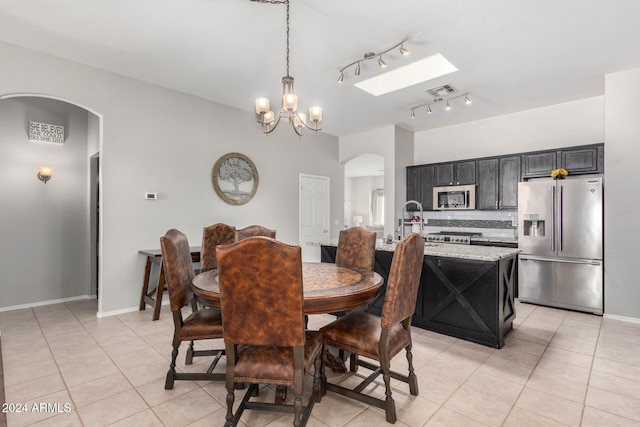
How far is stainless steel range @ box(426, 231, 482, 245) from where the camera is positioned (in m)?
5.11

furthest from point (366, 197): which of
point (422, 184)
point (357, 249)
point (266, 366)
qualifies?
point (266, 366)

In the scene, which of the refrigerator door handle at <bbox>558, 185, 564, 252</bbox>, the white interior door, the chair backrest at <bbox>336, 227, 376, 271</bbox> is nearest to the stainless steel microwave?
the refrigerator door handle at <bbox>558, 185, 564, 252</bbox>

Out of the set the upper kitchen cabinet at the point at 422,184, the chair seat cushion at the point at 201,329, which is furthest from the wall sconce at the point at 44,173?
the upper kitchen cabinet at the point at 422,184

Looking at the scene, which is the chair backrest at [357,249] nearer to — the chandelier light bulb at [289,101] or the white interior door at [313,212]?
the chandelier light bulb at [289,101]

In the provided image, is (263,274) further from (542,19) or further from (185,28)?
(542,19)

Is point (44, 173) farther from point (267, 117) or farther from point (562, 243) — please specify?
point (562, 243)

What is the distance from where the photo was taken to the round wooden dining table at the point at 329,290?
5.88ft

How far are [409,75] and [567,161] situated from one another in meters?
2.59

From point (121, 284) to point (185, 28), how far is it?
3.03m

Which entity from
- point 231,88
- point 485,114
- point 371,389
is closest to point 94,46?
point 231,88

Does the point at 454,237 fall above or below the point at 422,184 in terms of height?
below

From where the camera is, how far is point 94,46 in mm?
3184

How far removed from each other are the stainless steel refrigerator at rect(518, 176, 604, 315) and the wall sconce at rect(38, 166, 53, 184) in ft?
21.4

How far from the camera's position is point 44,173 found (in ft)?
13.8
